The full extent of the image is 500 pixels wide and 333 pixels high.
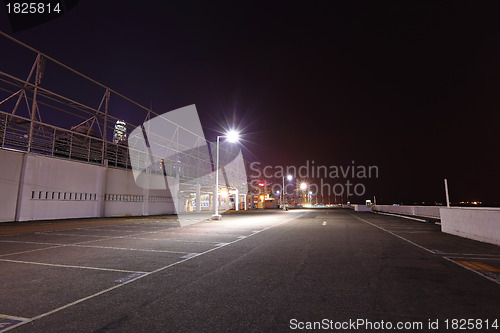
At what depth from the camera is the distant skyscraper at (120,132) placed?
30788mm

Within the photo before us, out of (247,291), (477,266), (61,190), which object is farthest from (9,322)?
(61,190)

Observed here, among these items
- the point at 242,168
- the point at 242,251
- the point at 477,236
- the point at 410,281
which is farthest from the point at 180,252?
the point at 242,168

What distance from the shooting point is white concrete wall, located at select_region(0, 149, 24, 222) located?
18.4 m

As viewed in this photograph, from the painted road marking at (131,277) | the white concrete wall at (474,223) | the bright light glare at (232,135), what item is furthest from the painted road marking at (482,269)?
the bright light glare at (232,135)

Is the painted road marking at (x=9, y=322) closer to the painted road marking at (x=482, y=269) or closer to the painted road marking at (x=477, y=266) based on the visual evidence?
the painted road marking at (x=482, y=269)

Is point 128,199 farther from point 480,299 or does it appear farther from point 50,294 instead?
point 480,299

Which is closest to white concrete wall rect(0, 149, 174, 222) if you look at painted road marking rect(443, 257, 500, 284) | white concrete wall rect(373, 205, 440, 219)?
painted road marking rect(443, 257, 500, 284)

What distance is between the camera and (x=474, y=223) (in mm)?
12117

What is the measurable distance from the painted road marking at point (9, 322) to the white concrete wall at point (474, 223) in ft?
47.2

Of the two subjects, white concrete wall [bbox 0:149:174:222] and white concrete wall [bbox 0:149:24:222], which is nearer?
white concrete wall [bbox 0:149:24:222]

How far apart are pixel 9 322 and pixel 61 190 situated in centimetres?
2329

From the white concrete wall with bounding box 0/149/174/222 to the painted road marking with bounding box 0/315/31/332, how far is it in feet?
67.2

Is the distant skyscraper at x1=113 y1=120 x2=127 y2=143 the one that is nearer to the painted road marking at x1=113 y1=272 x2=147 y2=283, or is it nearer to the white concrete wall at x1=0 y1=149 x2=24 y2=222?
the white concrete wall at x1=0 y1=149 x2=24 y2=222

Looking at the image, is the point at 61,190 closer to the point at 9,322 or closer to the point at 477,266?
the point at 9,322
